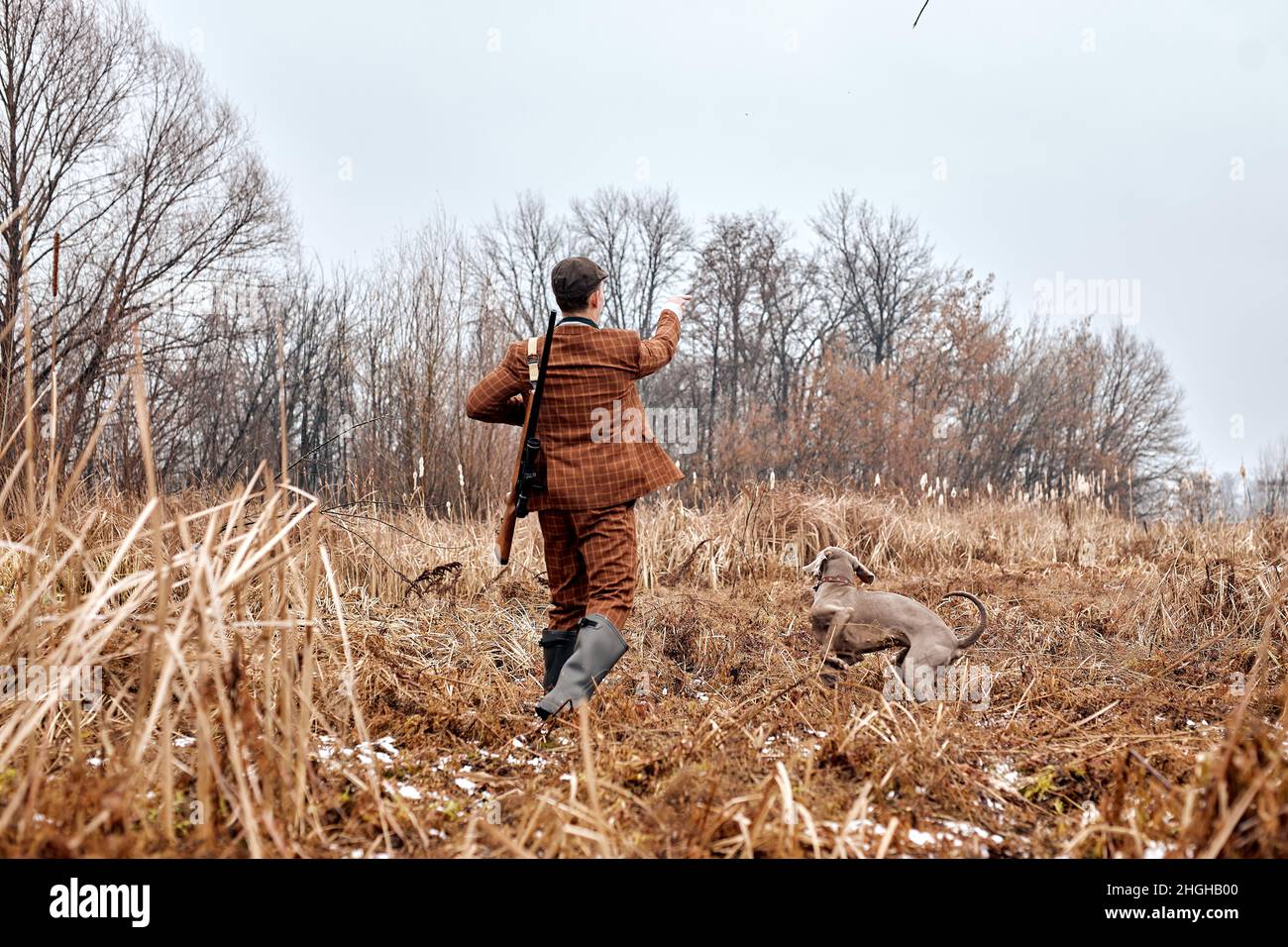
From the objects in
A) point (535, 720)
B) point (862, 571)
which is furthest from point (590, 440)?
point (862, 571)

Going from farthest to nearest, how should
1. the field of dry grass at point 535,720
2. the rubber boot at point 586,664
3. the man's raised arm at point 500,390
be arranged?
the man's raised arm at point 500,390 → the rubber boot at point 586,664 → the field of dry grass at point 535,720

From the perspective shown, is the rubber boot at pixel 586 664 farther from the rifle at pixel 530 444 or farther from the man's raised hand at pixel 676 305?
the man's raised hand at pixel 676 305

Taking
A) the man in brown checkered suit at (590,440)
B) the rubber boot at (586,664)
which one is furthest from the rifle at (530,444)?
the rubber boot at (586,664)

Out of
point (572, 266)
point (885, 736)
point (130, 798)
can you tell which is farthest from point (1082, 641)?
point (130, 798)

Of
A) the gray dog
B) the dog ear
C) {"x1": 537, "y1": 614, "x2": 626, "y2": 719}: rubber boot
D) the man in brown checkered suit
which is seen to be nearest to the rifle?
the man in brown checkered suit

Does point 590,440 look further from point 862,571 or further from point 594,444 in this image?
point 862,571

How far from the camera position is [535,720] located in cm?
303

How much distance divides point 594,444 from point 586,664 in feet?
2.72

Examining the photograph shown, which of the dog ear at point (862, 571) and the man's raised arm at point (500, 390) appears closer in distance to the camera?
the man's raised arm at point (500, 390)

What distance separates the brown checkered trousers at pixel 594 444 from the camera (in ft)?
10.5

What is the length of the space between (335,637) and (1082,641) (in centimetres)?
404

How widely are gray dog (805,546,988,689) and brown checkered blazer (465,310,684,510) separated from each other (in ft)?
3.01

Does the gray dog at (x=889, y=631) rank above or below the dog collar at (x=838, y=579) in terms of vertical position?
below
